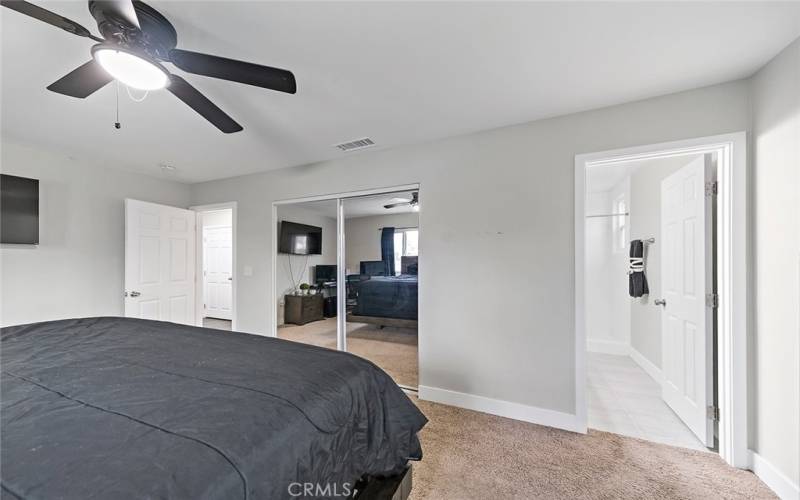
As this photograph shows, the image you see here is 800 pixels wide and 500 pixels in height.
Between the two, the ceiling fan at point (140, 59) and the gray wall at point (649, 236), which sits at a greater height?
the ceiling fan at point (140, 59)

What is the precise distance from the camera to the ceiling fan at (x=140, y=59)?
3.77 ft

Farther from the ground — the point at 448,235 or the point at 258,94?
the point at 258,94

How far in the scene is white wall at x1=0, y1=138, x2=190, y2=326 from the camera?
111 inches

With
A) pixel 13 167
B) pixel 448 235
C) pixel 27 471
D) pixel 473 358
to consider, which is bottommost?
pixel 473 358

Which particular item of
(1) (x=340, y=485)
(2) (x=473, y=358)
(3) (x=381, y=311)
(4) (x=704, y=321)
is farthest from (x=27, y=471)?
(4) (x=704, y=321)

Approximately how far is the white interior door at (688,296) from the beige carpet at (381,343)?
219 cm

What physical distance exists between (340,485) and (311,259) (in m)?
3.29

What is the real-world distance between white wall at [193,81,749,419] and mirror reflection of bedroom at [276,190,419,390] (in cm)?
31

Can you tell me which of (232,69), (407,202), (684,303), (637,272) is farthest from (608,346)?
(232,69)

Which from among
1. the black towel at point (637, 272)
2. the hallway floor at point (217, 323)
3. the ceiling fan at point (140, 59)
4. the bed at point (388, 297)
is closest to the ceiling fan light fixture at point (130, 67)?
the ceiling fan at point (140, 59)

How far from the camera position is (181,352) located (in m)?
1.48

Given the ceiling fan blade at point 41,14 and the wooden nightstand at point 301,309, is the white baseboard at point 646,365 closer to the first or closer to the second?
the wooden nightstand at point 301,309

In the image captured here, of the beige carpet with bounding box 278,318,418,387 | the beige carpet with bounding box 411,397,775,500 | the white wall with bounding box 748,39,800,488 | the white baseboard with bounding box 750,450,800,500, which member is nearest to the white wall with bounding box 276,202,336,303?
the beige carpet with bounding box 278,318,418,387

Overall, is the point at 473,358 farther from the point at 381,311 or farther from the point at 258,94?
the point at 258,94
